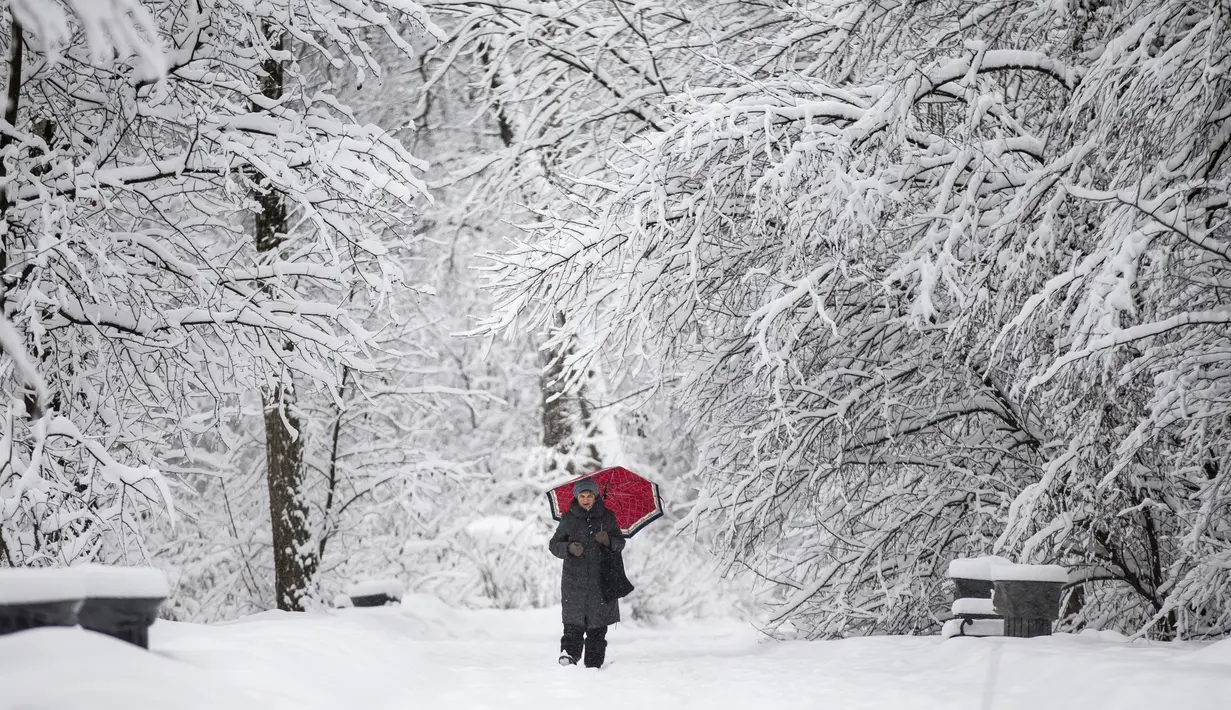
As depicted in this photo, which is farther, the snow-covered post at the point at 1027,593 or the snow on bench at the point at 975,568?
the snow on bench at the point at 975,568

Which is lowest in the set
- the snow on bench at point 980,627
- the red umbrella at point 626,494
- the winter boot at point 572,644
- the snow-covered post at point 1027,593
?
the winter boot at point 572,644

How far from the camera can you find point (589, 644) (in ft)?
26.9

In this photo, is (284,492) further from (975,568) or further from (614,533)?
(975,568)

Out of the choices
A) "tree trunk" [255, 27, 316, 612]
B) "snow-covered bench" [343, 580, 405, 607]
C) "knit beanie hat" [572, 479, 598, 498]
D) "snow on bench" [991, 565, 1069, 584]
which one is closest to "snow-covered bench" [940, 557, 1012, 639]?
"snow on bench" [991, 565, 1069, 584]

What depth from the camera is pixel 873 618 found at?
9781 millimetres

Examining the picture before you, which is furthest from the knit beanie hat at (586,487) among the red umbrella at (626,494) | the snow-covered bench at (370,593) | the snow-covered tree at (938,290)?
the snow-covered bench at (370,593)

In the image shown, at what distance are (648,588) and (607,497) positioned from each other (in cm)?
811

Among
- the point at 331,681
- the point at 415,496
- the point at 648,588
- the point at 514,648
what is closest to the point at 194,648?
the point at 331,681

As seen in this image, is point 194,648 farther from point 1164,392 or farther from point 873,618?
point 873,618

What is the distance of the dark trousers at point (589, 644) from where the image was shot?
8195 millimetres

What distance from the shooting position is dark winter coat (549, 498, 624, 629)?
8.14m

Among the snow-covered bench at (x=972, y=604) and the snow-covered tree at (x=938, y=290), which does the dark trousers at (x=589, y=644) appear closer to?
the snow-covered tree at (x=938, y=290)

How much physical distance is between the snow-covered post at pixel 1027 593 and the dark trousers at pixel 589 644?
2.98m

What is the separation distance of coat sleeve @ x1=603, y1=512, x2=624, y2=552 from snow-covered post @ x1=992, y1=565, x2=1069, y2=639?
2886 mm
